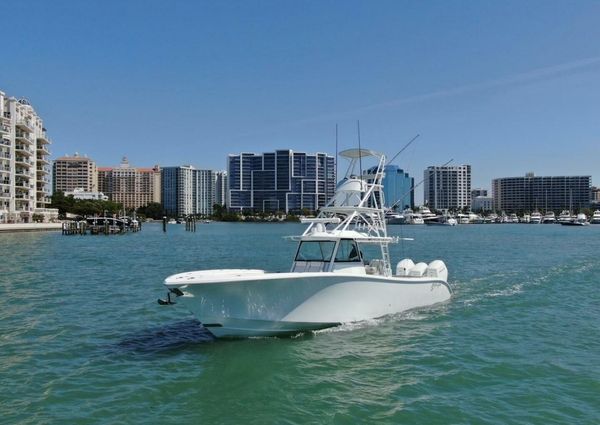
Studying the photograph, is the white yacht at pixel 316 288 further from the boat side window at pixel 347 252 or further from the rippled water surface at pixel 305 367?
the rippled water surface at pixel 305 367

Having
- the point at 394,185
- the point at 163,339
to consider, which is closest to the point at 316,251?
the point at 163,339

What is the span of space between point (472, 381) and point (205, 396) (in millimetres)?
5796

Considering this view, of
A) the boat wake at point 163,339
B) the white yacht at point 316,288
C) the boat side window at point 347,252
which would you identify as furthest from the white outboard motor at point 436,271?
the boat wake at point 163,339

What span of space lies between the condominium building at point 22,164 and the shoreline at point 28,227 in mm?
5346

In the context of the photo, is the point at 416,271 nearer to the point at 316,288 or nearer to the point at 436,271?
the point at 436,271

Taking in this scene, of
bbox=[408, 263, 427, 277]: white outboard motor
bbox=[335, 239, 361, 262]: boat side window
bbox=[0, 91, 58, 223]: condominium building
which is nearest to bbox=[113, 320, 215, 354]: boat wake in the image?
bbox=[335, 239, 361, 262]: boat side window

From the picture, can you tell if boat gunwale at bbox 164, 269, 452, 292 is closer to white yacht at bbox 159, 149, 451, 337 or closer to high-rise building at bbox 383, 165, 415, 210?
white yacht at bbox 159, 149, 451, 337

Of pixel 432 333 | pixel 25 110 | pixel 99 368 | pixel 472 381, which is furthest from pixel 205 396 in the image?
pixel 25 110

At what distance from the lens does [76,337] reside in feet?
48.5

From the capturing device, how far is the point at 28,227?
313 ft

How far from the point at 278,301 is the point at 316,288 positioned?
117 cm

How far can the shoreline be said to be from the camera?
8732cm

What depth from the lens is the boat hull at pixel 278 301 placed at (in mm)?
13062

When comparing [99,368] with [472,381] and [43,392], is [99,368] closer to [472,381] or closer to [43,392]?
[43,392]
